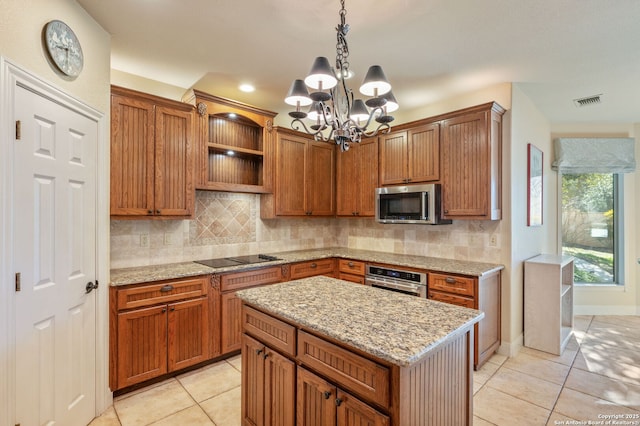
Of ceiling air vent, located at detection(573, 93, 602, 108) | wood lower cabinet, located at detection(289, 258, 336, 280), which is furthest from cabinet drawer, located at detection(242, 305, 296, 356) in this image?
ceiling air vent, located at detection(573, 93, 602, 108)

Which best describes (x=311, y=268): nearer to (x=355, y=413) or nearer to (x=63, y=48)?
(x=355, y=413)

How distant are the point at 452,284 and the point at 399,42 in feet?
7.05

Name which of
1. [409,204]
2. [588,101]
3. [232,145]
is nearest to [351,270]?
[409,204]

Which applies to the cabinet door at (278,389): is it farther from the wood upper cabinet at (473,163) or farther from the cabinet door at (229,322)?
the wood upper cabinet at (473,163)

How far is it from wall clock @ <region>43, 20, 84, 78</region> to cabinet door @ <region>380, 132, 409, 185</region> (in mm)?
2979

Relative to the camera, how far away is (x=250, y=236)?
151 inches

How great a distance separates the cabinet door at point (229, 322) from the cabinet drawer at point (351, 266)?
→ 1384mm

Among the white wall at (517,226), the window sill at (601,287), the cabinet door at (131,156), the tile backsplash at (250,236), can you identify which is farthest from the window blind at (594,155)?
the cabinet door at (131,156)

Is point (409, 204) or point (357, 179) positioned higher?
point (357, 179)

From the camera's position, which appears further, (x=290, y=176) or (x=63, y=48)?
(x=290, y=176)

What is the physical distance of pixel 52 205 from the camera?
5.96 ft

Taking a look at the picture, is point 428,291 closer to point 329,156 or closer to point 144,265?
point 329,156

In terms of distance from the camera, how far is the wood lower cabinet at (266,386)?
1.55 meters

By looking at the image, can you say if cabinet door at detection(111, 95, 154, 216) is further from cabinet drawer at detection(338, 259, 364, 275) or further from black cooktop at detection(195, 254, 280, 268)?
cabinet drawer at detection(338, 259, 364, 275)
